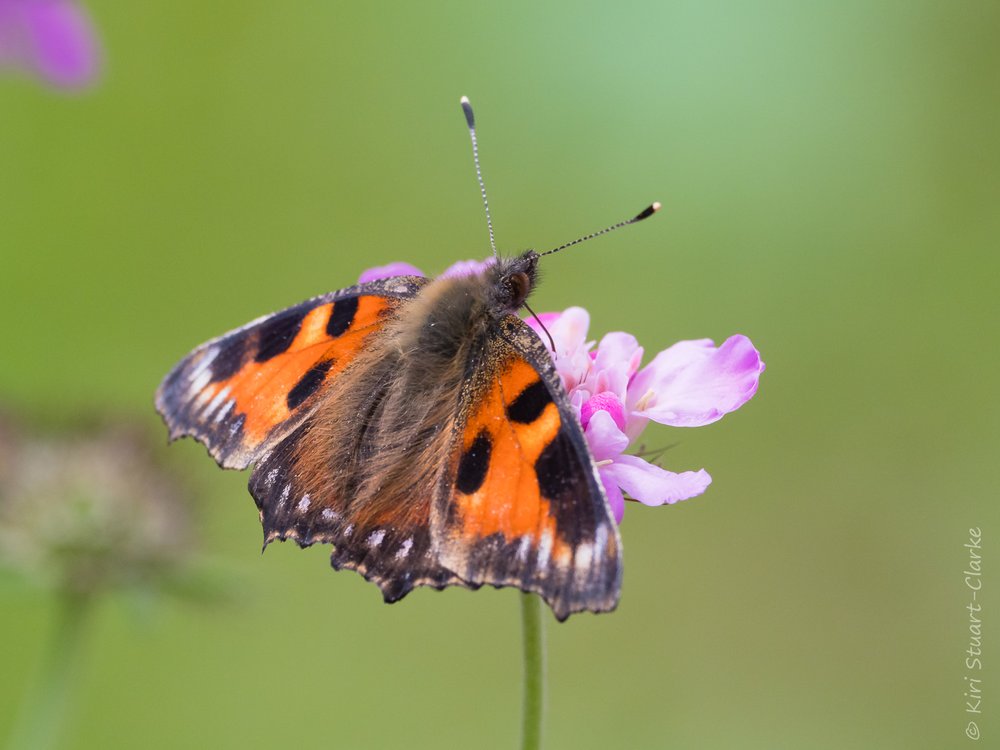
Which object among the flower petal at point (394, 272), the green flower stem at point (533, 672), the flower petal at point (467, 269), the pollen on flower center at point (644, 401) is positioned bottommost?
the green flower stem at point (533, 672)

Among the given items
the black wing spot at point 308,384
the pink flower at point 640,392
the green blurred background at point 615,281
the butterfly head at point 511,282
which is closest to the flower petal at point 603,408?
the pink flower at point 640,392

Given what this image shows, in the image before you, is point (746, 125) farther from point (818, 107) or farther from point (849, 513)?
point (849, 513)

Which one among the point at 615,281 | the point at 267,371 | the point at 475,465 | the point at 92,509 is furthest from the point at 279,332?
the point at 615,281

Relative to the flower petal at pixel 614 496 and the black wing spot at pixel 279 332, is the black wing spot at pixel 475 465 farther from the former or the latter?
the black wing spot at pixel 279 332

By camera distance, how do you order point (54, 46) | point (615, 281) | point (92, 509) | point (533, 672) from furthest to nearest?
1. point (615, 281)
2. point (92, 509)
3. point (54, 46)
4. point (533, 672)

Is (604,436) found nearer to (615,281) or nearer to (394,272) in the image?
(394,272)

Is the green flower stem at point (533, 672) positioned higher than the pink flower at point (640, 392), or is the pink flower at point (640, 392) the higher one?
the pink flower at point (640, 392)

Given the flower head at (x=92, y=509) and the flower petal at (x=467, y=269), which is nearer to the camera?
the flower petal at (x=467, y=269)
